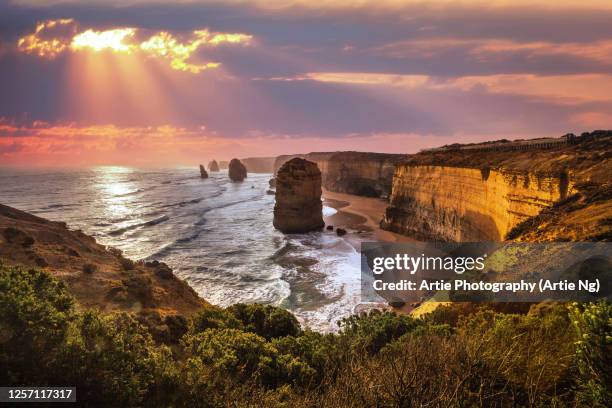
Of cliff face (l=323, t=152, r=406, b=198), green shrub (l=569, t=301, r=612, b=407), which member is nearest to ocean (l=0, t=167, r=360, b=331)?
green shrub (l=569, t=301, r=612, b=407)

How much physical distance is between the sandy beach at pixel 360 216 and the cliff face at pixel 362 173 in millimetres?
3217

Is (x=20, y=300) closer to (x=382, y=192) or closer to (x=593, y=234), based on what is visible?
(x=593, y=234)

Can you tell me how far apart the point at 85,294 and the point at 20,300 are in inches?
421

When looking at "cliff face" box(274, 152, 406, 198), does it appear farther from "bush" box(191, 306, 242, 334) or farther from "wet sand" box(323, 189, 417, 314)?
"bush" box(191, 306, 242, 334)

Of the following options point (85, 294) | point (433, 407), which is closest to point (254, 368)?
point (433, 407)

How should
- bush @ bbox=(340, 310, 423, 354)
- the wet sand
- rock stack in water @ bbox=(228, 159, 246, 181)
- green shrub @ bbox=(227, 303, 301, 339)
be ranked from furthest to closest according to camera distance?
1. rock stack in water @ bbox=(228, 159, 246, 181)
2. the wet sand
3. green shrub @ bbox=(227, 303, 301, 339)
4. bush @ bbox=(340, 310, 423, 354)

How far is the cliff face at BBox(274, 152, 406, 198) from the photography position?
90.1 m

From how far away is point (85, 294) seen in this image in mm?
17938

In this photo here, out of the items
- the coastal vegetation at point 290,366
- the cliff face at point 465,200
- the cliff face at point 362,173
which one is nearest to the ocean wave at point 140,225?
the cliff face at point 465,200

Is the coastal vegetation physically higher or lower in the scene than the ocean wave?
higher

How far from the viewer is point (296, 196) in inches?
1890

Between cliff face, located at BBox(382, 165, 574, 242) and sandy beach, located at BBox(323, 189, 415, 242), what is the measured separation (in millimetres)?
2317

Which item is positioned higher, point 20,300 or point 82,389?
point 20,300

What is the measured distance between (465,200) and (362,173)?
62024 millimetres
